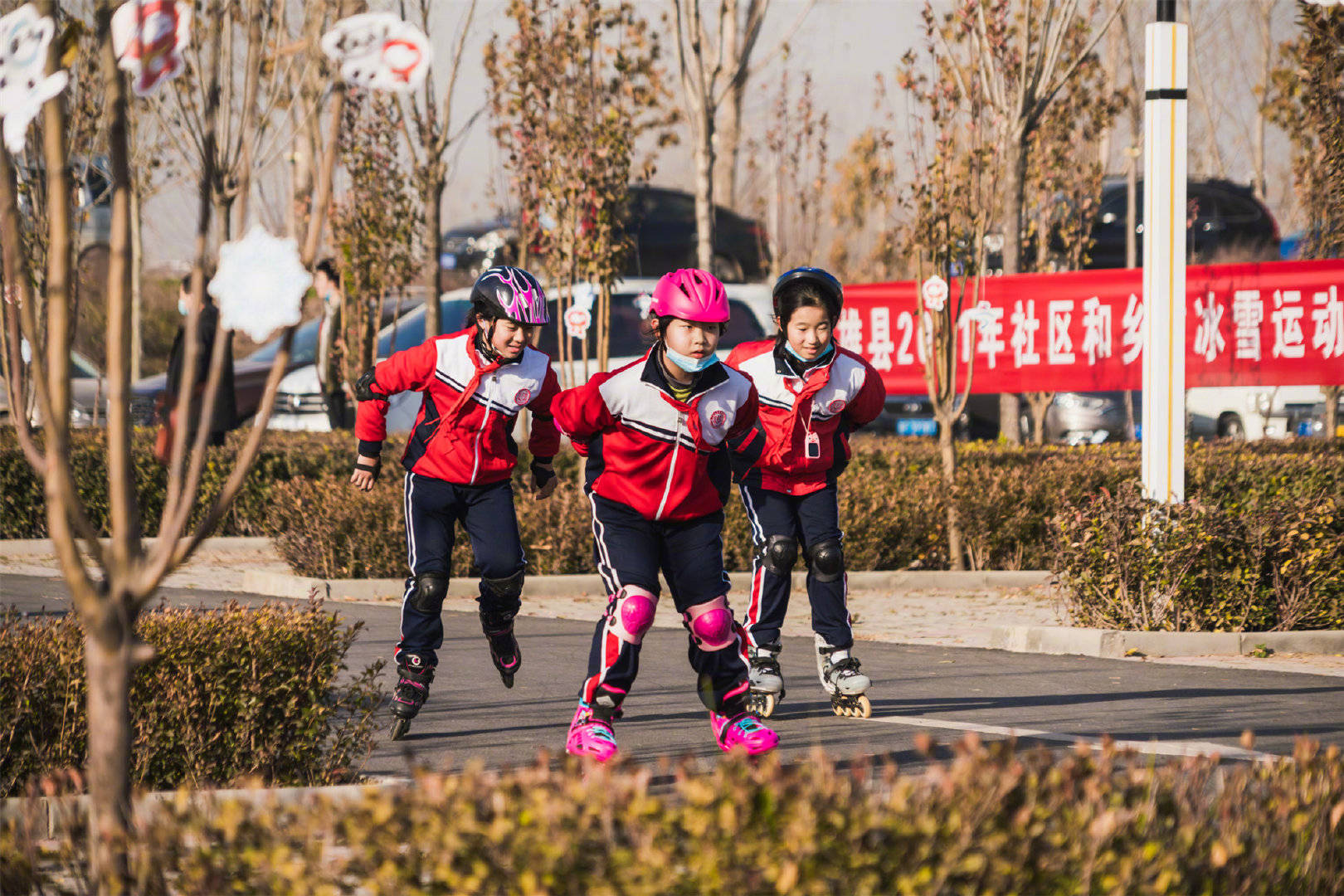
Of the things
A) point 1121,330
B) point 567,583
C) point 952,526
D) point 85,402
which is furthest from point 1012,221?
point 85,402

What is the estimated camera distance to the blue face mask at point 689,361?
5.71 meters

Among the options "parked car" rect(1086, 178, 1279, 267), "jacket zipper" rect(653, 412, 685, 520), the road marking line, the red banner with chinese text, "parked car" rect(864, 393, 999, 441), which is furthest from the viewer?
"parked car" rect(1086, 178, 1279, 267)

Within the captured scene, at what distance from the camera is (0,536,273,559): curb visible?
12625mm

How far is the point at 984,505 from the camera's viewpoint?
1152cm

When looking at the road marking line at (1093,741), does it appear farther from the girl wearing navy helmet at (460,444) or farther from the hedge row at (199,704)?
the hedge row at (199,704)

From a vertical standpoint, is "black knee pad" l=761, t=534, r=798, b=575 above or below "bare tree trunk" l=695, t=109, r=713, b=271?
below

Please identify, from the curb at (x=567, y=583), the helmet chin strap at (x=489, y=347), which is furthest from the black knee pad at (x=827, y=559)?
the curb at (x=567, y=583)

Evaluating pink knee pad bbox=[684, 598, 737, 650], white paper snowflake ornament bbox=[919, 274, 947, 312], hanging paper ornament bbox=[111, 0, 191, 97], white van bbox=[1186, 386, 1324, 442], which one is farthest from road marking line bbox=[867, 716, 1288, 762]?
white van bbox=[1186, 386, 1324, 442]

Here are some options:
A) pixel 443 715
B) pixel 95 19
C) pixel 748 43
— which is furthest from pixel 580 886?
pixel 748 43

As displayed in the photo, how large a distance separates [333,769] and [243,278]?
7.77 feet

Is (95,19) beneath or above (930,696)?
above

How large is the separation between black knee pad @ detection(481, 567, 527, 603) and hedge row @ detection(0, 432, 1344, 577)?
14.1 feet

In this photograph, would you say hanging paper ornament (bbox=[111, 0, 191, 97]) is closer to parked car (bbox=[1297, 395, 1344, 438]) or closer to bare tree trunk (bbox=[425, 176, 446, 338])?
bare tree trunk (bbox=[425, 176, 446, 338])

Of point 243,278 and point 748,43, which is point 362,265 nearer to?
point 748,43
